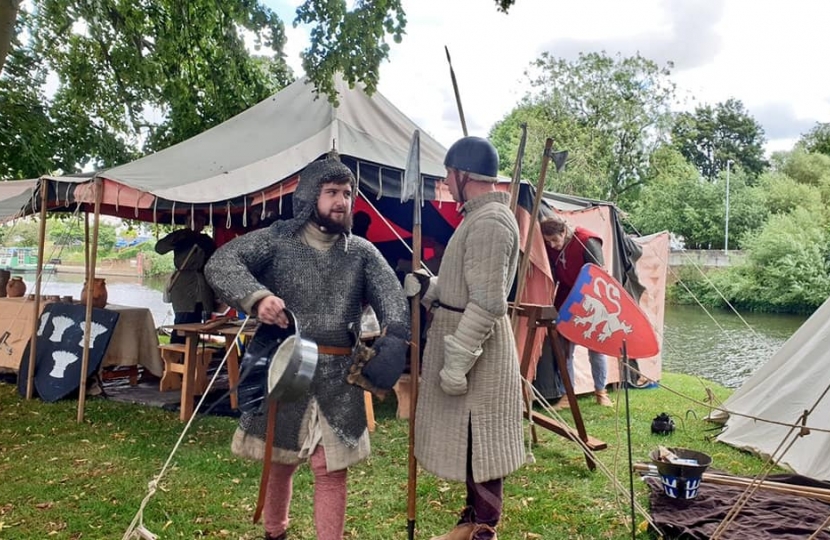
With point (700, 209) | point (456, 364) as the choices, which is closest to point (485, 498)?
point (456, 364)

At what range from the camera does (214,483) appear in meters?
2.93

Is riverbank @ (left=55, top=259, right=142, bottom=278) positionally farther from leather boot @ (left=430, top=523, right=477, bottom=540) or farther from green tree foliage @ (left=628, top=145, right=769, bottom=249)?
leather boot @ (left=430, top=523, right=477, bottom=540)

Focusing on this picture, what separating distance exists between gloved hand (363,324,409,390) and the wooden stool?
106 inches

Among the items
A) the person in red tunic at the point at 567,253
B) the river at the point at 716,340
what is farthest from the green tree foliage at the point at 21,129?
the person in red tunic at the point at 567,253

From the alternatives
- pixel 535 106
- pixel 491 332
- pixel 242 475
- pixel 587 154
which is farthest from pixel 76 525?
pixel 535 106

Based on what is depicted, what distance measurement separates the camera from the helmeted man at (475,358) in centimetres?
191

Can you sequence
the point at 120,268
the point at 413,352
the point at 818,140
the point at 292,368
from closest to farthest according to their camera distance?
the point at 292,368 → the point at 413,352 → the point at 120,268 → the point at 818,140

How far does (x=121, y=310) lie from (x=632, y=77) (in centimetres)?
2197

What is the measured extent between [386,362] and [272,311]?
0.39 m

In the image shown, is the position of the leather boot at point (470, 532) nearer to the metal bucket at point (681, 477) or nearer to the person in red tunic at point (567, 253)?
the metal bucket at point (681, 477)

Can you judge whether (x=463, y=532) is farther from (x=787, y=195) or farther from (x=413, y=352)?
(x=787, y=195)

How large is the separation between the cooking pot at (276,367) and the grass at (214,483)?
856mm

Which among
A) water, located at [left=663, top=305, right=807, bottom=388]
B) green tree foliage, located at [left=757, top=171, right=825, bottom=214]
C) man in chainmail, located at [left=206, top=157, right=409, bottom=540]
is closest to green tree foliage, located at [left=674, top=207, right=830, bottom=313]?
water, located at [left=663, top=305, right=807, bottom=388]

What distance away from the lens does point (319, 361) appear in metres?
1.90
